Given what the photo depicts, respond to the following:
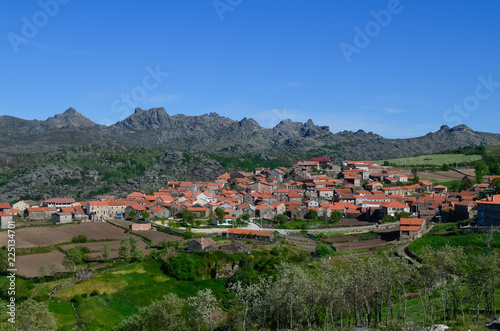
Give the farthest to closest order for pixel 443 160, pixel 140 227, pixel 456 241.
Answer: pixel 443 160 < pixel 140 227 < pixel 456 241

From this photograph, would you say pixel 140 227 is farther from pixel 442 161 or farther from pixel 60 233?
pixel 442 161

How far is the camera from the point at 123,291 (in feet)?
193

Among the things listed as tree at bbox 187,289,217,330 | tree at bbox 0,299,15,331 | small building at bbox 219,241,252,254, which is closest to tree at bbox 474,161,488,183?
small building at bbox 219,241,252,254

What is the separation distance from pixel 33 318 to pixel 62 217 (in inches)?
2540

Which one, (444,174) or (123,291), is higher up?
(444,174)

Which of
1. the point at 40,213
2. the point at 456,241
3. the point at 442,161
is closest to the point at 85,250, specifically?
the point at 40,213

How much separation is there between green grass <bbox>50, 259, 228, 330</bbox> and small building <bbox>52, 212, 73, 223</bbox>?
41.1 m

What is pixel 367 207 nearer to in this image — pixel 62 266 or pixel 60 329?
pixel 62 266

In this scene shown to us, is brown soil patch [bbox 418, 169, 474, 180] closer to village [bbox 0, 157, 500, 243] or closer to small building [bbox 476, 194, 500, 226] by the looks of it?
village [bbox 0, 157, 500, 243]

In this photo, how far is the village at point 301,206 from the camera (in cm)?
9094

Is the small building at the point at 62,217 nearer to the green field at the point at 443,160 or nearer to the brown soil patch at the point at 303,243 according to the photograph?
the brown soil patch at the point at 303,243

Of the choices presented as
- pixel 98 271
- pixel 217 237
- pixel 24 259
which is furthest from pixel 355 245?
pixel 24 259

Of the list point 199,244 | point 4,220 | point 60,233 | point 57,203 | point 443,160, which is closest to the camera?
point 199,244

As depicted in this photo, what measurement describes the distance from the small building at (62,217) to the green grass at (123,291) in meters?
41.1
